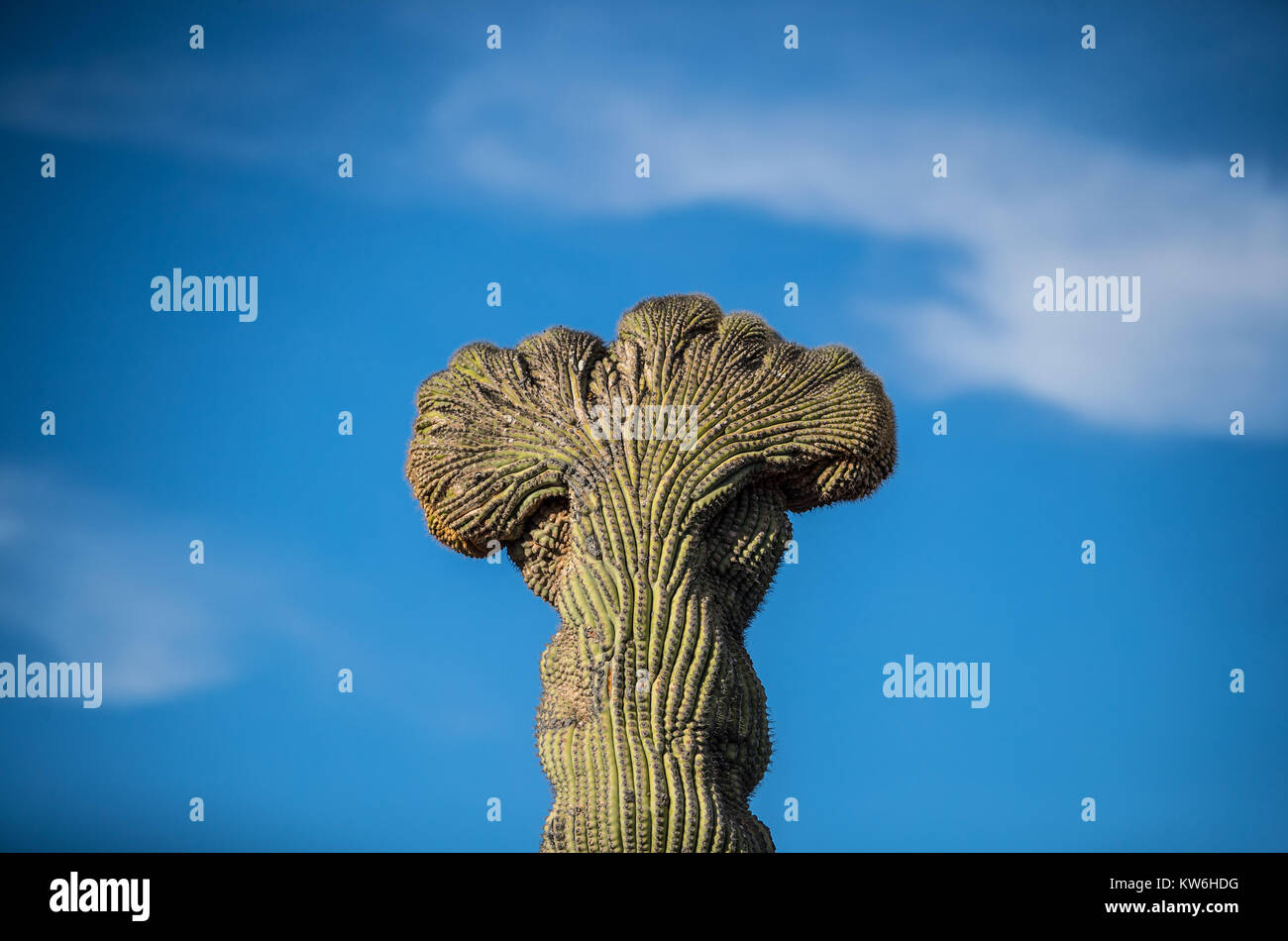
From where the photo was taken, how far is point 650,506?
519 inches

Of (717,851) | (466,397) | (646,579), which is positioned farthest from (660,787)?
(466,397)

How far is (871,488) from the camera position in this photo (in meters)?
14.0

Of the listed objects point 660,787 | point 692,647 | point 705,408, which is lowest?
point 660,787

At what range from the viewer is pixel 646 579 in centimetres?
1302

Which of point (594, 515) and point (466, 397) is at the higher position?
point (466, 397)

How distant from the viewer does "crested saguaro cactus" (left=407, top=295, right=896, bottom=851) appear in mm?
12523

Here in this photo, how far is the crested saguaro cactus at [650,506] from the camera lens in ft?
41.1
